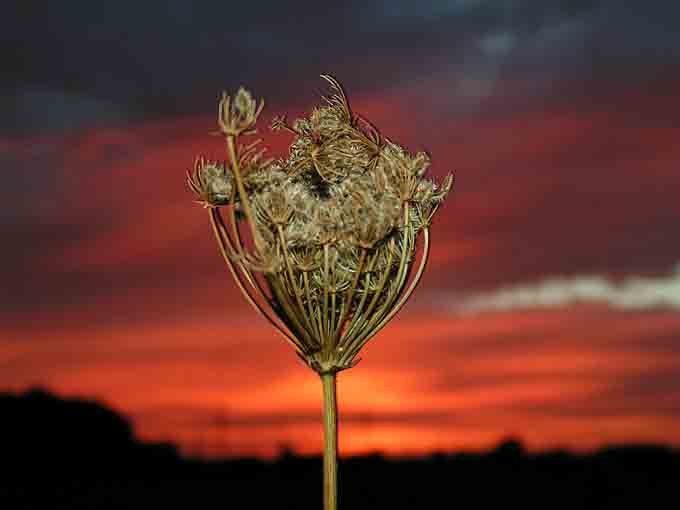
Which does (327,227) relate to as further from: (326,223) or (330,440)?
(330,440)

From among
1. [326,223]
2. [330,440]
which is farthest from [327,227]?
[330,440]

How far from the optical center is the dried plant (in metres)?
6.74

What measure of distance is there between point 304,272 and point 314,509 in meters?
6.22

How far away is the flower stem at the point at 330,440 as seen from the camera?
7.15 metres

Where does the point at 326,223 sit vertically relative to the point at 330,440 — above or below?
above

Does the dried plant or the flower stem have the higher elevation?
the dried plant

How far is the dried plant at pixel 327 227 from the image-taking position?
6.74 metres

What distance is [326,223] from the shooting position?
6738 mm

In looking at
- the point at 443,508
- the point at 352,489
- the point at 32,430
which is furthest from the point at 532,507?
the point at 32,430

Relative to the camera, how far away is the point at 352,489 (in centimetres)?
1259

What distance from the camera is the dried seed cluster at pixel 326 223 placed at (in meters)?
6.74

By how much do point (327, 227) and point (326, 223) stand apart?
1.2 inches

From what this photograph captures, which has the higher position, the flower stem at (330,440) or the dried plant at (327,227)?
the dried plant at (327,227)

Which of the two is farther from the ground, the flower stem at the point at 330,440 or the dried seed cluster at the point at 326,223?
the dried seed cluster at the point at 326,223
